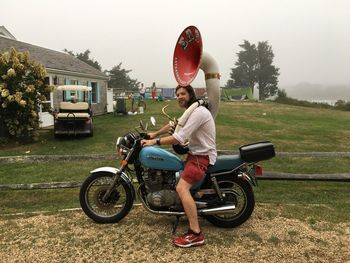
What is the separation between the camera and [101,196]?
14.7ft

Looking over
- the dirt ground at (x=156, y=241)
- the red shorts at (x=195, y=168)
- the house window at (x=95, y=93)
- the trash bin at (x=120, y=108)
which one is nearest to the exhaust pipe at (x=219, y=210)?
the dirt ground at (x=156, y=241)

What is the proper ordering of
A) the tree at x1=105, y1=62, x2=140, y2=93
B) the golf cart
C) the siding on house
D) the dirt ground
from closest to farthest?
the dirt ground, the golf cart, the siding on house, the tree at x1=105, y1=62, x2=140, y2=93

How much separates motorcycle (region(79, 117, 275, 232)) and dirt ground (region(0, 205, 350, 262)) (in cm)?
26

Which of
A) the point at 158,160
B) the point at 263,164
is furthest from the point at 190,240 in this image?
the point at 263,164

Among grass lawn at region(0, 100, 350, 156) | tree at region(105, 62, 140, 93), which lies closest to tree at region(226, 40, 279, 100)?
tree at region(105, 62, 140, 93)

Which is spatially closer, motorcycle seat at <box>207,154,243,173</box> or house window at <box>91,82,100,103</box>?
motorcycle seat at <box>207,154,243,173</box>

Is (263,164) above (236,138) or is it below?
below

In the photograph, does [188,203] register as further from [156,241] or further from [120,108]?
[120,108]

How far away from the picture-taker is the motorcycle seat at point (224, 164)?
13.8 ft

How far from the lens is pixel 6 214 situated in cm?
498

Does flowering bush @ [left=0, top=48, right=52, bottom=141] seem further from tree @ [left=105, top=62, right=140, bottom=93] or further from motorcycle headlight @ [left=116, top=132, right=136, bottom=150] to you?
tree @ [left=105, top=62, right=140, bottom=93]

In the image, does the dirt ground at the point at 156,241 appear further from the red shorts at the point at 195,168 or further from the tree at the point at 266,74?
the tree at the point at 266,74

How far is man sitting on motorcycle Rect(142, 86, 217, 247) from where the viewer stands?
3.85 metres

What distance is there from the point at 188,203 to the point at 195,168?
0.40 metres
